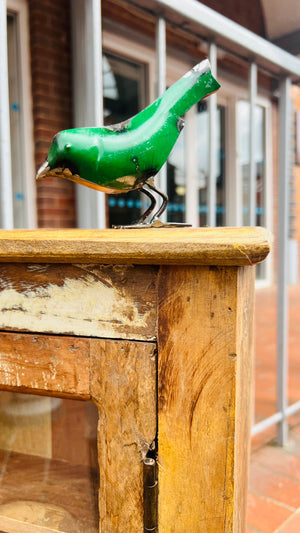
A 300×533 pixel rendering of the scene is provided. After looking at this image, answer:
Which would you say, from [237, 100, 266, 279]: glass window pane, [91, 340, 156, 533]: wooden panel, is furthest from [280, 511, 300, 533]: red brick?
[237, 100, 266, 279]: glass window pane

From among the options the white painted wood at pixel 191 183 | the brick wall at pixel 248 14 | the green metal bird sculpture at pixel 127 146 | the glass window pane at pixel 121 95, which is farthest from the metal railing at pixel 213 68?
the brick wall at pixel 248 14

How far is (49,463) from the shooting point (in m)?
0.90

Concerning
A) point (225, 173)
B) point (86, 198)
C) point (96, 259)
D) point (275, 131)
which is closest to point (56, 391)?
point (96, 259)

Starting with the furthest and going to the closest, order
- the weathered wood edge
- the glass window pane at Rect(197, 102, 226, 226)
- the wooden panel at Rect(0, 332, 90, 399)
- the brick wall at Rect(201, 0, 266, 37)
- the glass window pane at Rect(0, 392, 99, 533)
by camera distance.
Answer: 1. the glass window pane at Rect(197, 102, 226, 226)
2. the brick wall at Rect(201, 0, 266, 37)
3. the glass window pane at Rect(0, 392, 99, 533)
4. the wooden panel at Rect(0, 332, 90, 399)
5. the weathered wood edge

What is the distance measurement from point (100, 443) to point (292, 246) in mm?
5894

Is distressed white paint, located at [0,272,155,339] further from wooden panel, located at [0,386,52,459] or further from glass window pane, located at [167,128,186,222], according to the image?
glass window pane, located at [167,128,186,222]

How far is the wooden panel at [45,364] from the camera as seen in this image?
1.94 feet

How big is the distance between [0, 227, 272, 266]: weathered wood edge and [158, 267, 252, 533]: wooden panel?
0.05 meters

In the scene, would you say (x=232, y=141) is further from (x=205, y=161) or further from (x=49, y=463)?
(x=49, y=463)

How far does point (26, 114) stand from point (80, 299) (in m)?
2.85

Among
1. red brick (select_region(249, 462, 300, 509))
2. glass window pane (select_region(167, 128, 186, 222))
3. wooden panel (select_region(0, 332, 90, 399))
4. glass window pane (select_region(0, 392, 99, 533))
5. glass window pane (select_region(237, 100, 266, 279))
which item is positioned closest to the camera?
wooden panel (select_region(0, 332, 90, 399))

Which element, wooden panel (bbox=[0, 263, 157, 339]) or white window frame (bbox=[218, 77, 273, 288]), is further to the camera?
white window frame (bbox=[218, 77, 273, 288])

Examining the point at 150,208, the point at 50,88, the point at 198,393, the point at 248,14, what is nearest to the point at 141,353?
the point at 198,393

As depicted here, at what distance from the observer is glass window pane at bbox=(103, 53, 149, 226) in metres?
3.62
